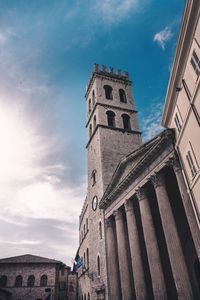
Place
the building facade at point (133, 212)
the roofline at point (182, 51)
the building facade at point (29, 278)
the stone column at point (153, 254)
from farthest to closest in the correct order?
the building facade at point (29, 278), the building facade at point (133, 212), the stone column at point (153, 254), the roofline at point (182, 51)

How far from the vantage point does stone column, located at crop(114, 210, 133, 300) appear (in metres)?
16.2

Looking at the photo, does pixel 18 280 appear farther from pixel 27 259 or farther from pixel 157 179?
pixel 157 179

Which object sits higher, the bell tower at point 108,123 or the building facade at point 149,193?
the bell tower at point 108,123

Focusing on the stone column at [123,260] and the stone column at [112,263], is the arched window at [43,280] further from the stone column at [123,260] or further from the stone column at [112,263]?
the stone column at [123,260]

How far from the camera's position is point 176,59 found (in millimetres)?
11570

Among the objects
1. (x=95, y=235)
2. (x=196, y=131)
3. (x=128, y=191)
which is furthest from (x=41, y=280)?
(x=196, y=131)

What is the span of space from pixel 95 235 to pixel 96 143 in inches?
375

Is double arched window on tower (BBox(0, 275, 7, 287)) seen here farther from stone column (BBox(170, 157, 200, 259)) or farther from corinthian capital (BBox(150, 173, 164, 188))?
stone column (BBox(170, 157, 200, 259))

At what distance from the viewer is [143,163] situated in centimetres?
1545

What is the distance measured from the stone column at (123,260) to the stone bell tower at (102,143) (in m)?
2.49

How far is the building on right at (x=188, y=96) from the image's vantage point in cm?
996

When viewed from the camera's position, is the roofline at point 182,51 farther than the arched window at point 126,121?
No

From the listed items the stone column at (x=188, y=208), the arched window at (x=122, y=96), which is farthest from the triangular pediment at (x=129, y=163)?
the arched window at (x=122, y=96)

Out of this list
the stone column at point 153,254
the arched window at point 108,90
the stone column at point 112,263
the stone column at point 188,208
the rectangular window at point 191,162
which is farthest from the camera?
the arched window at point 108,90
